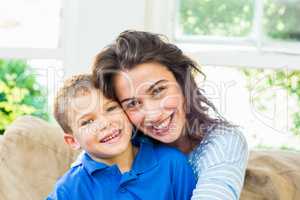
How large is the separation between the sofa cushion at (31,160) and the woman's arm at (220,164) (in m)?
0.49

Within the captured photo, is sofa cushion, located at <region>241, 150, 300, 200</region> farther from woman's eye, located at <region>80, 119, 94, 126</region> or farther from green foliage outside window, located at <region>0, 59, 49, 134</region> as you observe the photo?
green foliage outside window, located at <region>0, 59, 49, 134</region>

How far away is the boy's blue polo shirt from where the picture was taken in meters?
1.61

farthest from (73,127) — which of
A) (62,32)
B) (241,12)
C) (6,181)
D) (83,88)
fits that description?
(241,12)

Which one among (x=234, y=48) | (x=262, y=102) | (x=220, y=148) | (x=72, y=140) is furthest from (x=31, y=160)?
(x=262, y=102)

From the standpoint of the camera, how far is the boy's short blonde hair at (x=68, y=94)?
1622mm

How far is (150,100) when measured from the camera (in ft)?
5.57

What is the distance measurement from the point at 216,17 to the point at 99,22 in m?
0.51

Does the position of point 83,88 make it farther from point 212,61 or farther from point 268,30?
point 268,30

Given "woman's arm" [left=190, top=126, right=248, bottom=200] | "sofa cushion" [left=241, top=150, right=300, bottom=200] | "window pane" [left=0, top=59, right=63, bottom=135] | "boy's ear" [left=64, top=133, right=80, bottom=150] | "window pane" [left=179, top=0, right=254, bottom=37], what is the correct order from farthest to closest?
"window pane" [left=0, top=59, right=63, bottom=135], "window pane" [left=179, top=0, right=254, bottom=37], "sofa cushion" [left=241, top=150, right=300, bottom=200], "boy's ear" [left=64, top=133, right=80, bottom=150], "woman's arm" [left=190, top=126, right=248, bottom=200]

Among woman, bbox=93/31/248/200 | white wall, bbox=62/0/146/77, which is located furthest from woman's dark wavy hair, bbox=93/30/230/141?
white wall, bbox=62/0/146/77

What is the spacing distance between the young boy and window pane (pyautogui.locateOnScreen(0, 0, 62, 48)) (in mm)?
896

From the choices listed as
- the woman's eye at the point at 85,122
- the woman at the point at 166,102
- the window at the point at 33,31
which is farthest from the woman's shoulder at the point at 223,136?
the window at the point at 33,31

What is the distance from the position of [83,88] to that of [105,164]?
23cm

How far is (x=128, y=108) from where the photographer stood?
5.55 ft
